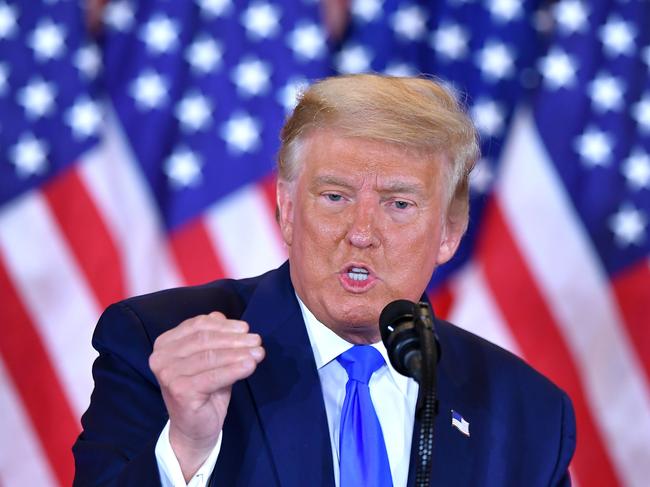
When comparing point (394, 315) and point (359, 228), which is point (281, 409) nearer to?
point (359, 228)

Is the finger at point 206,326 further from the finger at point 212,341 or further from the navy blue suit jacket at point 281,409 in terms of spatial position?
the navy blue suit jacket at point 281,409

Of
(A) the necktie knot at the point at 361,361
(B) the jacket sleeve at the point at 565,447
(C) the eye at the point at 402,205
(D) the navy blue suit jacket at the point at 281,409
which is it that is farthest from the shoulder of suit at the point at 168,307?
(B) the jacket sleeve at the point at 565,447

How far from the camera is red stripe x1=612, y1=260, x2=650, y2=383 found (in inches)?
154

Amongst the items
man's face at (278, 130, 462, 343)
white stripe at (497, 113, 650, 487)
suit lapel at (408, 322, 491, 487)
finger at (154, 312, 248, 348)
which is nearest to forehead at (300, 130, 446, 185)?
man's face at (278, 130, 462, 343)

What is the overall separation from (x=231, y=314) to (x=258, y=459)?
39 cm

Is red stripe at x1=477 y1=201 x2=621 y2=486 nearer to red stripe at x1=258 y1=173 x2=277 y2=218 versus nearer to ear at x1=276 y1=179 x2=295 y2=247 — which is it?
red stripe at x1=258 y1=173 x2=277 y2=218

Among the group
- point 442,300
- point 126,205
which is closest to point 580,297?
point 442,300

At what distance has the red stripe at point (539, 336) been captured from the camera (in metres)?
3.91

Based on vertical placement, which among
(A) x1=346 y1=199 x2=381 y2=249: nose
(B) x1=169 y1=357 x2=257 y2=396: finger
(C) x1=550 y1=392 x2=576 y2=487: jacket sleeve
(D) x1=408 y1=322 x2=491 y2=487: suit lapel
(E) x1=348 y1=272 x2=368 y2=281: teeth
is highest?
(A) x1=346 y1=199 x2=381 y2=249: nose

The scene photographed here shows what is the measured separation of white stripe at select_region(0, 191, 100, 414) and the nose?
195 centimetres

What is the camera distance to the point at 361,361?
2.17 m

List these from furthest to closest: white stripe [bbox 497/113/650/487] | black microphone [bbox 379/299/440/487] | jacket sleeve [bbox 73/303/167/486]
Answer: white stripe [bbox 497/113/650/487] → jacket sleeve [bbox 73/303/167/486] → black microphone [bbox 379/299/440/487]

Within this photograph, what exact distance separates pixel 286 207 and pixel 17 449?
6.51ft

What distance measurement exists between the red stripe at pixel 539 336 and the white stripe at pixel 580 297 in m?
0.03
